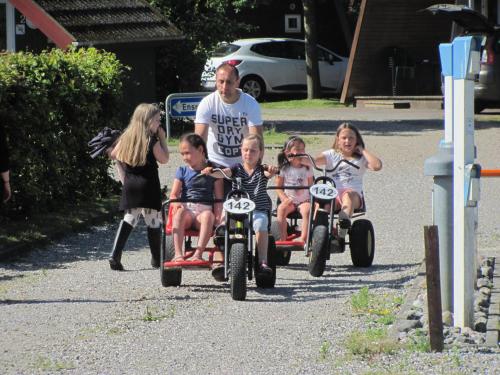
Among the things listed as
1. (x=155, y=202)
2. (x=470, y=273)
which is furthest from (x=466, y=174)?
(x=155, y=202)

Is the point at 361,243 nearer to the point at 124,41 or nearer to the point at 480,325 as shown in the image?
the point at 480,325

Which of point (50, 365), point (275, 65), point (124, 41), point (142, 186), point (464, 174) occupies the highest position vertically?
point (124, 41)

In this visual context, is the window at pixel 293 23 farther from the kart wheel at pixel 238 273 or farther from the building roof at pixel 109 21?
the kart wheel at pixel 238 273

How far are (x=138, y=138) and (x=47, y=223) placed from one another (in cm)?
257

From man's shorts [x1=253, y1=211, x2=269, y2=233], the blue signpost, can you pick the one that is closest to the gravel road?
man's shorts [x1=253, y1=211, x2=269, y2=233]

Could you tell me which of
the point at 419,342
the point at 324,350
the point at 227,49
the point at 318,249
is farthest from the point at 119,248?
the point at 227,49

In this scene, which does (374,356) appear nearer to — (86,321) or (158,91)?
(86,321)

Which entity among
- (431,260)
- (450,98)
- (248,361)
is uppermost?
(450,98)

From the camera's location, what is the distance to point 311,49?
34812 millimetres

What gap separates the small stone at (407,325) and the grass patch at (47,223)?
196 inches

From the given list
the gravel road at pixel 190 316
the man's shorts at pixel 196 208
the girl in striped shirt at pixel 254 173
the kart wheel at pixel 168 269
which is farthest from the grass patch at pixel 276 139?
the kart wheel at pixel 168 269

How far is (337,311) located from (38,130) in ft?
17.3

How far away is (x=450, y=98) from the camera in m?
9.42

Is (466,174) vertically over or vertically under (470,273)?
over
